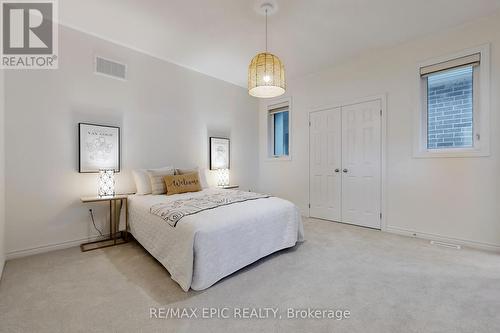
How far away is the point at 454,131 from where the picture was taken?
3008mm

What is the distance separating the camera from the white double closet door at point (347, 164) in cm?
361

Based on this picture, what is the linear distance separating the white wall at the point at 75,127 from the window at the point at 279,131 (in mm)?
1726

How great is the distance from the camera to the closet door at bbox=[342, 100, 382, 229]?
11.8 feet

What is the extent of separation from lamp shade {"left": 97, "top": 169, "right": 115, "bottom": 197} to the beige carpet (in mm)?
766

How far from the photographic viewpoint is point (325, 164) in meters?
4.20

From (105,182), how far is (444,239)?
4.52m

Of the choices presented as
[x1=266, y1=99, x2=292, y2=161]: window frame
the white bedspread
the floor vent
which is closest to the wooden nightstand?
the white bedspread

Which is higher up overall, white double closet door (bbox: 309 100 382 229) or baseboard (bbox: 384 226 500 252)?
white double closet door (bbox: 309 100 382 229)

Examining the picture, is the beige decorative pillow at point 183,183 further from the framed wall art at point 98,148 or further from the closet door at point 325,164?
the closet door at point 325,164

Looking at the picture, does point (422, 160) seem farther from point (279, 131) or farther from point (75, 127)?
point (75, 127)

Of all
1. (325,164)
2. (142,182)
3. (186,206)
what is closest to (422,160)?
(325,164)

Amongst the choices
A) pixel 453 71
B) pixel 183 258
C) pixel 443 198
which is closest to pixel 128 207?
pixel 183 258

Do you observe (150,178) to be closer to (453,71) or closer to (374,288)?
(374,288)

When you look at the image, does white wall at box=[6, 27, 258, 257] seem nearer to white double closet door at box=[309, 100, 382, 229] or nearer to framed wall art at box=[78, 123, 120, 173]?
framed wall art at box=[78, 123, 120, 173]
